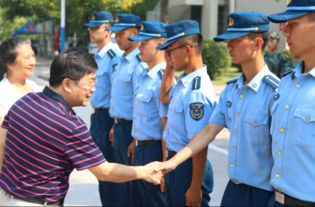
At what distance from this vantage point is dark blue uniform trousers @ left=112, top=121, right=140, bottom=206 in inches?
189

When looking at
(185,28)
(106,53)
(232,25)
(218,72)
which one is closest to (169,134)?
(185,28)

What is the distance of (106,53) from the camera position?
17.8 feet

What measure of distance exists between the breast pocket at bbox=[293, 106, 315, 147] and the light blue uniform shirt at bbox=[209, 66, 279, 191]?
0.46m

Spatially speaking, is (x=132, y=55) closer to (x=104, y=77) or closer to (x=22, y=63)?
(x=104, y=77)

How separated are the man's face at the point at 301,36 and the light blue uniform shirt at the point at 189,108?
3.40ft

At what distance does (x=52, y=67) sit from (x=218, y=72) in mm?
16785

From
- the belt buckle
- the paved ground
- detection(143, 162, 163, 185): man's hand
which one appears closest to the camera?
the belt buckle

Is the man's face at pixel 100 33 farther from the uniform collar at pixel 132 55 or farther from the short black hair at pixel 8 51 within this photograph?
the short black hair at pixel 8 51

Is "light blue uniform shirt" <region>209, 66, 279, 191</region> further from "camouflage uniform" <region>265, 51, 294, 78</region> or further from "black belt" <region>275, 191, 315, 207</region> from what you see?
"camouflage uniform" <region>265, 51, 294, 78</region>

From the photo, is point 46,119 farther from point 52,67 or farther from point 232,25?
point 232,25

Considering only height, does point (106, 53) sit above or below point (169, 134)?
above

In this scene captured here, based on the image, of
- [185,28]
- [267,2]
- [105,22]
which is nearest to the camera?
[185,28]

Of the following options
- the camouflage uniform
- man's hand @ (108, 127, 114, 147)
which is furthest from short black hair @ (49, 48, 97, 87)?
the camouflage uniform

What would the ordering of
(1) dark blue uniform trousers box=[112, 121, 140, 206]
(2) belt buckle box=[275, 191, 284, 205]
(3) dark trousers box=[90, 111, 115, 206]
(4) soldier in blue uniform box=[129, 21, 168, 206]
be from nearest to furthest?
(2) belt buckle box=[275, 191, 284, 205] < (4) soldier in blue uniform box=[129, 21, 168, 206] < (1) dark blue uniform trousers box=[112, 121, 140, 206] < (3) dark trousers box=[90, 111, 115, 206]
